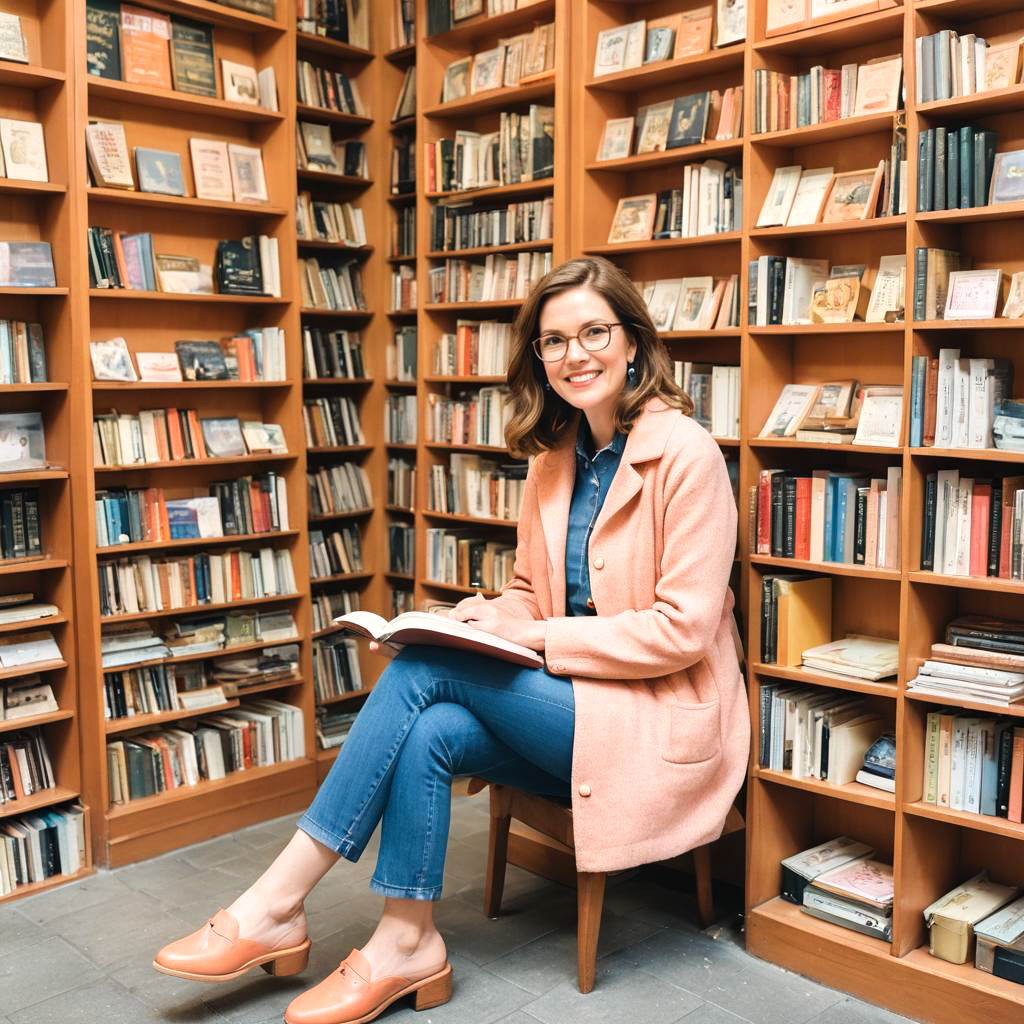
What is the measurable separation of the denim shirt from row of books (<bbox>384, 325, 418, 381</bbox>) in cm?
Result: 149

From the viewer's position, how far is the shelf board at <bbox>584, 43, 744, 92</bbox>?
2.94m

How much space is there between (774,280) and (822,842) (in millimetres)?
1479

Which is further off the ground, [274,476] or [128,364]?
[128,364]

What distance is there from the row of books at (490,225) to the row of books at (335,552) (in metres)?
1.11

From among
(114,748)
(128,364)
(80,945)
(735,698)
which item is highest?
(128,364)

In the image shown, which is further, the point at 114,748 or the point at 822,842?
the point at 114,748

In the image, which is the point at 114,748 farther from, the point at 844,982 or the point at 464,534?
the point at 844,982

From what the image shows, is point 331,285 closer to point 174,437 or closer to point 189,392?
point 189,392

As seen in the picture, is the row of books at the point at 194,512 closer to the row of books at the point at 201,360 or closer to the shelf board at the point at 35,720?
the row of books at the point at 201,360

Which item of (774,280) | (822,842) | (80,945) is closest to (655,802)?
(822,842)

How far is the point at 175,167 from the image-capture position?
363 centimetres

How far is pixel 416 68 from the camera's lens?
12.9ft

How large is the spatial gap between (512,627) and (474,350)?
1.49 meters

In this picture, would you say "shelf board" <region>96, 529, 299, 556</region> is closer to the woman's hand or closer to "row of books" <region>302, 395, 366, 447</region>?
A: "row of books" <region>302, 395, 366, 447</region>
